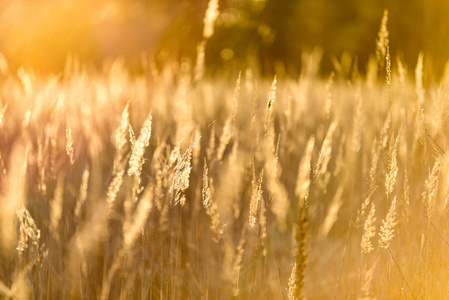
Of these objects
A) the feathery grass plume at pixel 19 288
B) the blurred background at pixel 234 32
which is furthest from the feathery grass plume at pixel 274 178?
the blurred background at pixel 234 32

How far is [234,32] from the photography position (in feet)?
47.8

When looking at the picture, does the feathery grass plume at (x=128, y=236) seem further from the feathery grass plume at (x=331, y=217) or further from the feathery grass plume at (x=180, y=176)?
the feathery grass plume at (x=331, y=217)

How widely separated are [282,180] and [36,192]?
1.14m

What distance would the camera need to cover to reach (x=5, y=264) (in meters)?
1.68

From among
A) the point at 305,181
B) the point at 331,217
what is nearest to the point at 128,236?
the point at 305,181

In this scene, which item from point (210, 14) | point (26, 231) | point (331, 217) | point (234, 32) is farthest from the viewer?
point (234, 32)

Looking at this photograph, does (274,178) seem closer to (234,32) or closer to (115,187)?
(115,187)

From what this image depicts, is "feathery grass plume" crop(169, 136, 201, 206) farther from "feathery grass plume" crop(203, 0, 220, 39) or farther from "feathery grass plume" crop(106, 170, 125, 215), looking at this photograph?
"feathery grass plume" crop(203, 0, 220, 39)

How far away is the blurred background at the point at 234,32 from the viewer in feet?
18.7

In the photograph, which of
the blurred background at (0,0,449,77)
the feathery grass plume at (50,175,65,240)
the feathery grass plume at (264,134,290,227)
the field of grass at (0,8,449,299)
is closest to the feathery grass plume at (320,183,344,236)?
the field of grass at (0,8,449,299)

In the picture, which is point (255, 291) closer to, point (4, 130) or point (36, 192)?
point (36, 192)

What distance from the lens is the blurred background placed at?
5.71m

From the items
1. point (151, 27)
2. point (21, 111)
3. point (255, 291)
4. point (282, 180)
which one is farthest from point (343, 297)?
point (151, 27)

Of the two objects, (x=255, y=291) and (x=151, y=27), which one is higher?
(x=151, y=27)
